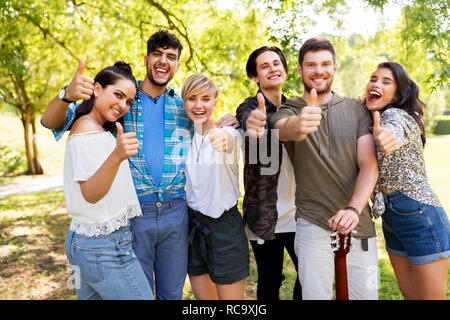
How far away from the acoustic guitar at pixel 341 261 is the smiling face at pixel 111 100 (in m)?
1.53

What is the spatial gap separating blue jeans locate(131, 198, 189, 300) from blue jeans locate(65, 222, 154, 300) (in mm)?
346

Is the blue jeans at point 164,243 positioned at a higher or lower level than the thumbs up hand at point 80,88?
lower

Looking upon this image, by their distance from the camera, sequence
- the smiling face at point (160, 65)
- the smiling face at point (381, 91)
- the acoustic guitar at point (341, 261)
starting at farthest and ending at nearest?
1. the smiling face at point (160, 65)
2. the smiling face at point (381, 91)
3. the acoustic guitar at point (341, 261)

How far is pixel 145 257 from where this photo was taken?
96.0 inches

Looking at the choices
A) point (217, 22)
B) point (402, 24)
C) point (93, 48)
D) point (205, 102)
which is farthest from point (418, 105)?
point (93, 48)

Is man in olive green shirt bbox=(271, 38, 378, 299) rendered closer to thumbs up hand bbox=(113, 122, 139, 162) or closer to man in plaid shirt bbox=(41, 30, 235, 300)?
man in plaid shirt bbox=(41, 30, 235, 300)

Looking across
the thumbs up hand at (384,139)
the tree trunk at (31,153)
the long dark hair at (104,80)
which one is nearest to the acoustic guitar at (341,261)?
the thumbs up hand at (384,139)

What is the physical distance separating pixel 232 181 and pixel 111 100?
38.0 inches

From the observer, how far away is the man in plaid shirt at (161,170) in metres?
2.41

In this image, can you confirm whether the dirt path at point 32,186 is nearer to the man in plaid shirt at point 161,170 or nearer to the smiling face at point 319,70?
the man in plaid shirt at point 161,170

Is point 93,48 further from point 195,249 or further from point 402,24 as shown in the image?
point 195,249

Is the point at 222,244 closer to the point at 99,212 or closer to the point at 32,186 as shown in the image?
the point at 99,212

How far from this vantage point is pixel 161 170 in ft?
8.10

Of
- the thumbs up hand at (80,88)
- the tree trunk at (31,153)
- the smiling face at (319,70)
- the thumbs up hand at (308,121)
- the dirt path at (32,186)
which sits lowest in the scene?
the dirt path at (32,186)
